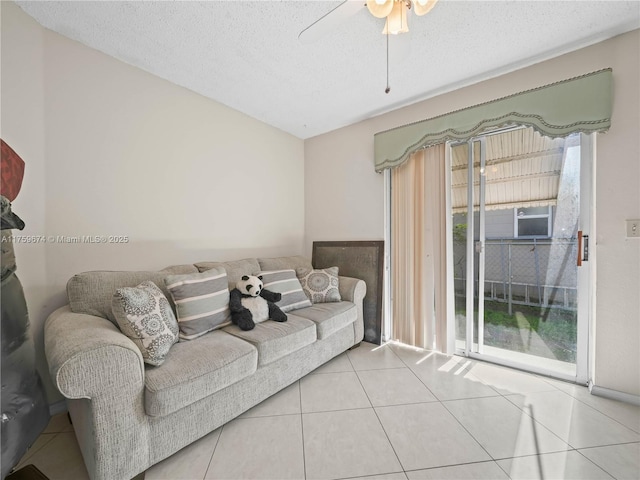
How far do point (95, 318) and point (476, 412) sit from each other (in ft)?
7.76

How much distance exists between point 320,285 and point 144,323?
1.50 meters

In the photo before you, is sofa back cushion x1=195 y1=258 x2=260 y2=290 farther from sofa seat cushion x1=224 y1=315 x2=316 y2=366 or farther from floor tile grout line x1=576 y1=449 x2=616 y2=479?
floor tile grout line x1=576 y1=449 x2=616 y2=479

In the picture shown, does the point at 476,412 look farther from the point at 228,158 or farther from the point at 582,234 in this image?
the point at 228,158

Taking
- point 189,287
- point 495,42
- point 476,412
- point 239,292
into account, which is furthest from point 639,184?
point 189,287

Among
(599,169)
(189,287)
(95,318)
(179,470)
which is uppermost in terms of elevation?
(599,169)

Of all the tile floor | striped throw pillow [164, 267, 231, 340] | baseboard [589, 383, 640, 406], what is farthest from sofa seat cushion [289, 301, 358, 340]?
baseboard [589, 383, 640, 406]

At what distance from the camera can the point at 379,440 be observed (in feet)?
4.68

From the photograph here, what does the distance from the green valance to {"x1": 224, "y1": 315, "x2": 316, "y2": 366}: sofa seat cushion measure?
185cm

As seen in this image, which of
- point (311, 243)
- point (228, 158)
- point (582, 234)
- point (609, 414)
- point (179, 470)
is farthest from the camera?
point (311, 243)

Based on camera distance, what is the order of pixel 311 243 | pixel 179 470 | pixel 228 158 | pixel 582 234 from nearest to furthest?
pixel 179 470 < pixel 582 234 < pixel 228 158 < pixel 311 243

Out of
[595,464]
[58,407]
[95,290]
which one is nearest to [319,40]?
[95,290]

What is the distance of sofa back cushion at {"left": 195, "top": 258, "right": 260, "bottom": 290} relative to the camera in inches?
86.0

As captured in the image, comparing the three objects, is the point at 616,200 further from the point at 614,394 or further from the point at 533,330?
the point at 614,394

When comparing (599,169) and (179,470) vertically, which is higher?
(599,169)
